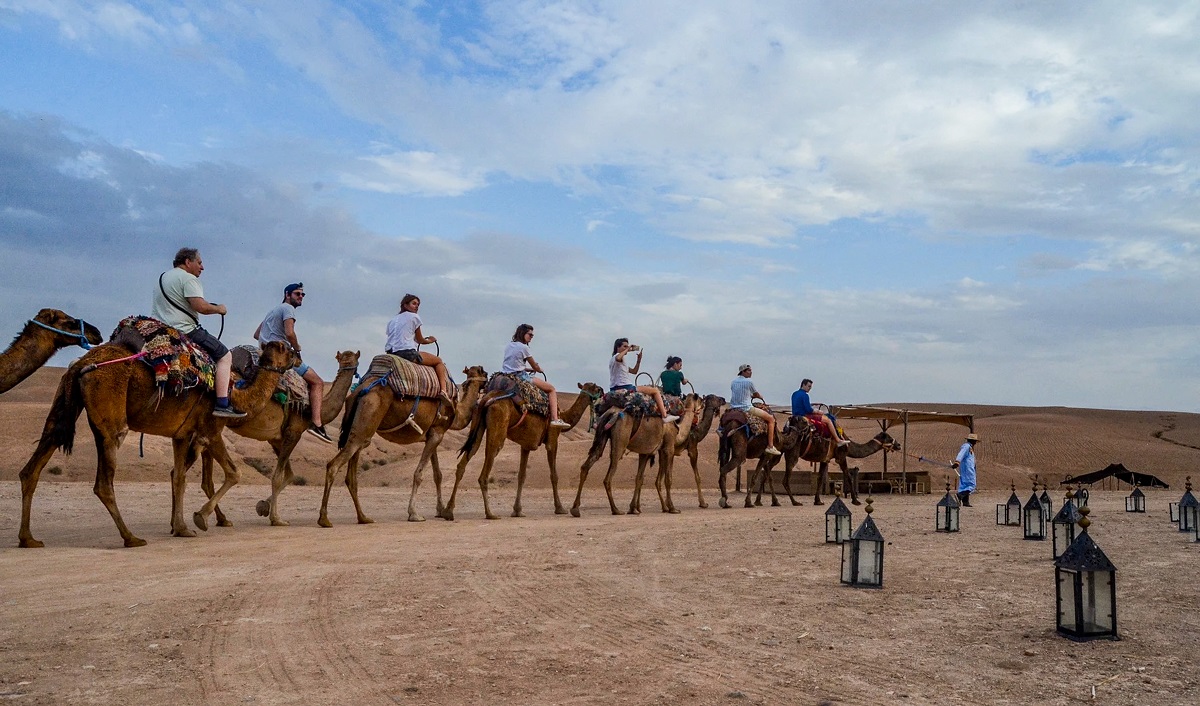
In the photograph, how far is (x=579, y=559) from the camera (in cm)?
1120

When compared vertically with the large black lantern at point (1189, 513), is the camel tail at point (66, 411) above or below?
above

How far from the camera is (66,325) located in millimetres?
11680

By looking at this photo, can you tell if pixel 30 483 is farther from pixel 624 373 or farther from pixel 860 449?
pixel 860 449

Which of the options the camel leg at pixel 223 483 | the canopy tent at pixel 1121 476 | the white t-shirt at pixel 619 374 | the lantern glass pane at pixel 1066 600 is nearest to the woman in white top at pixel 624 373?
the white t-shirt at pixel 619 374

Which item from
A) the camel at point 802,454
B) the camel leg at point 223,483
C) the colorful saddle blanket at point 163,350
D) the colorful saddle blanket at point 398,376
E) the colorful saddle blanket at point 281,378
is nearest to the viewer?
the colorful saddle blanket at point 163,350

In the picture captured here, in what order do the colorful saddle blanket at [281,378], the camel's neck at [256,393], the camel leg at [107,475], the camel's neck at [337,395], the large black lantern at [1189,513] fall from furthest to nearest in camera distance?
the camel's neck at [337,395] < the large black lantern at [1189,513] < the colorful saddle blanket at [281,378] < the camel's neck at [256,393] < the camel leg at [107,475]

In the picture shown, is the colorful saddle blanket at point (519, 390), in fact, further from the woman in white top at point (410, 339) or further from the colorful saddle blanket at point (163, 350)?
the colorful saddle blanket at point (163, 350)

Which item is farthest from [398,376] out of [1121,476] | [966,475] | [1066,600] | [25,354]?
[1121,476]

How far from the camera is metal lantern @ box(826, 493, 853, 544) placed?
12508 millimetres

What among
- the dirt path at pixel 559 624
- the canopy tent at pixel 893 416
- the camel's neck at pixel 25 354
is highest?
the canopy tent at pixel 893 416

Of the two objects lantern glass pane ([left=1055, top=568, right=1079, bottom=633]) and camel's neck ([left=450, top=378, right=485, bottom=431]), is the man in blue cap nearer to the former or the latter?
camel's neck ([left=450, top=378, right=485, bottom=431])

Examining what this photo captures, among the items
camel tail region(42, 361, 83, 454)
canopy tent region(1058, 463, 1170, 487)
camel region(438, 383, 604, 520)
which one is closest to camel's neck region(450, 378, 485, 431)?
camel region(438, 383, 604, 520)

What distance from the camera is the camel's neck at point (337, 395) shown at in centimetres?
1617

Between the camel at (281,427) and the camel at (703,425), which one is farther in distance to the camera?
the camel at (703,425)
